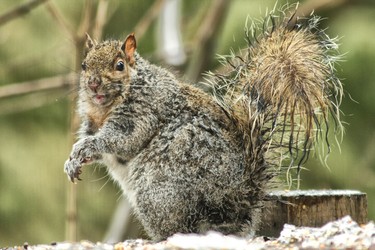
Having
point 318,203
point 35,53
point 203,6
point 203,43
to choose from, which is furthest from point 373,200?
point 318,203

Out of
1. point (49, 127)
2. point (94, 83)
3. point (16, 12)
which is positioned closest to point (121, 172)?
point (94, 83)

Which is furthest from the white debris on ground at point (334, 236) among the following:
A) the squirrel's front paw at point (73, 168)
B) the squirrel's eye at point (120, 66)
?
the squirrel's eye at point (120, 66)

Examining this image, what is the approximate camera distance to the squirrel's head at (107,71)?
12.7 ft

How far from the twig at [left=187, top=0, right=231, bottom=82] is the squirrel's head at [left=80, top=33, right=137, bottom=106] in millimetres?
2098

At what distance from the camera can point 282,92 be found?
145 inches

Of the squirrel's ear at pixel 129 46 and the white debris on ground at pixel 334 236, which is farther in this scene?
the squirrel's ear at pixel 129 46

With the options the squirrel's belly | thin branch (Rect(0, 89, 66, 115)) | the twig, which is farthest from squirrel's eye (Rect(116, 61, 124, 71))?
thin branch (Rect(0, 89, 66, 115))

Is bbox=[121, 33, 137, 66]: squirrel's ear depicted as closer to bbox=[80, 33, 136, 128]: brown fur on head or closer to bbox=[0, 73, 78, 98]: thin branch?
bbox=[80, 33, 136, 128]: brown fur on head

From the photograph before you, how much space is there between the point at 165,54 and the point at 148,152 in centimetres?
240

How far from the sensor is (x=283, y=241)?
3.36m

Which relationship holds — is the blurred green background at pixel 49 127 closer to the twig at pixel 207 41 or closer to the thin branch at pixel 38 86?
the twig at pixel 207 41

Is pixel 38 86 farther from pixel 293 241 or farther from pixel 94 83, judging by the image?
pixel 293 241

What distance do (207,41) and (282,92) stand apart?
2.47 metres

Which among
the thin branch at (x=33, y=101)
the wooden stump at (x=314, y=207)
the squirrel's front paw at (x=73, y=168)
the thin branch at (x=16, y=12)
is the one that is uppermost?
the thin branch at (x=16, y=12)
